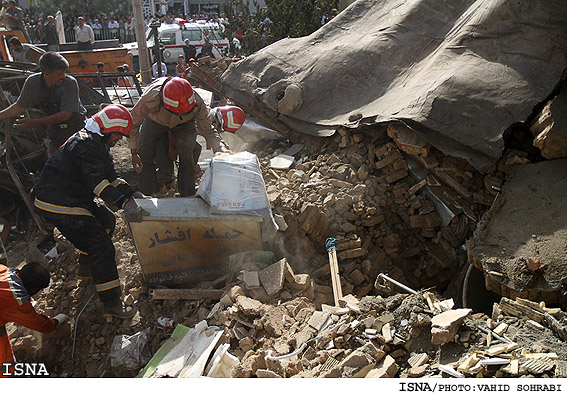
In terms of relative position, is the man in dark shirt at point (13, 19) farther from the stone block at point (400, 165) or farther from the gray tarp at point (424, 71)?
the stone block at point (400, 165)

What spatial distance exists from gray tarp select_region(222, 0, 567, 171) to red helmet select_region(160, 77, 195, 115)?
190 cm

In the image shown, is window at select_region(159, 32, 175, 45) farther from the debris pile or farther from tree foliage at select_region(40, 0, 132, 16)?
the debris pile

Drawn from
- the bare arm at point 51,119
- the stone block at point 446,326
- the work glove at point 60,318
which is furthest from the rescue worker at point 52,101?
the stone block at point 446,326

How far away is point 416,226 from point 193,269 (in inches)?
102

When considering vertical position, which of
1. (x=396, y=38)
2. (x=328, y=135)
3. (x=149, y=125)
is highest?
(x=396, y=38)

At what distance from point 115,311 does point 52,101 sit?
8.93ft

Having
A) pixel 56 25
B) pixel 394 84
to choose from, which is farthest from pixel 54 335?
pixel 56 25

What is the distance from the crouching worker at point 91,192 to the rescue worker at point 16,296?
2.01ft

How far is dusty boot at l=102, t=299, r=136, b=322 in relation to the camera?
4.12m

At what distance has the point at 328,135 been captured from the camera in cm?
582

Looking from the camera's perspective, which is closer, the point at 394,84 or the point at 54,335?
the point at 54,335

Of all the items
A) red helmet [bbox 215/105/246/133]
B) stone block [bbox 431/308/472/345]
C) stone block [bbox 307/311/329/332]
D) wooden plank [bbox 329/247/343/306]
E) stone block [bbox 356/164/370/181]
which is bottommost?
wooden plank [bbox 329/247/343/306]

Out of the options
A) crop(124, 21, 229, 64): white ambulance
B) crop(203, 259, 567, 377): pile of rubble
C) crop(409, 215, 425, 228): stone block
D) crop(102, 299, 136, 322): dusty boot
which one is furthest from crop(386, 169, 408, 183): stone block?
crop(124, 21, 229, 64): white ambulance

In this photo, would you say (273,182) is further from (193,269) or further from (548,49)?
(548,49)
